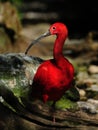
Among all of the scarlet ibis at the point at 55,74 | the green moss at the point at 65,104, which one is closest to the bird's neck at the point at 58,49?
the scarlet ibis at the point at 55,74

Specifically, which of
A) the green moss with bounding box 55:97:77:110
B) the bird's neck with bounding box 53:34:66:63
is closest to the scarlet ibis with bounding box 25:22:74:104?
the bird's neck with bounding box 53:34:66:63

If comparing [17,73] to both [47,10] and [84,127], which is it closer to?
[84,127]

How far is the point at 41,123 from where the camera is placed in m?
8.50

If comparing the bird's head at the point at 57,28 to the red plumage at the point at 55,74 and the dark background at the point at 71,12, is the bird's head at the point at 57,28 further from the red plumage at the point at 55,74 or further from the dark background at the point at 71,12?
the dark background at the point at 71,12

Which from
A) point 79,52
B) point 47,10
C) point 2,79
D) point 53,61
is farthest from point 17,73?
point 47,10

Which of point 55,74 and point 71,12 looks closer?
point 55,74

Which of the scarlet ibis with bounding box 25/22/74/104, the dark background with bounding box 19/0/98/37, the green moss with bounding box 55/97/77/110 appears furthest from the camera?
the dark background with bounding box 19/0/98/37

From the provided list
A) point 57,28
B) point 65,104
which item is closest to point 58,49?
point 57,28

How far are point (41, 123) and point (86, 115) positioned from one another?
2.42 ft

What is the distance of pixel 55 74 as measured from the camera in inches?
312

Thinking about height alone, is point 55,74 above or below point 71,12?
above

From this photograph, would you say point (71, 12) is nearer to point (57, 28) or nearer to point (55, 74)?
point (57, 28)

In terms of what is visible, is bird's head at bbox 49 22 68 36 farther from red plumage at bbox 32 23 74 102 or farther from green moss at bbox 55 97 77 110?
green moss at bbox 55 97 77 110

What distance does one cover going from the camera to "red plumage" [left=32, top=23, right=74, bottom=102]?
793 cm
